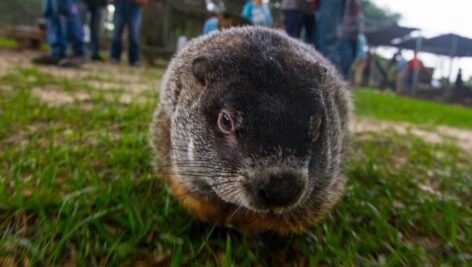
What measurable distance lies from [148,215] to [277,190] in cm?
78

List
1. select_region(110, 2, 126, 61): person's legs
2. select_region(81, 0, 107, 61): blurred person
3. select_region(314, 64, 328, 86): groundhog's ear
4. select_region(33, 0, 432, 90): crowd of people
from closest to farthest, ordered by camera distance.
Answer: select_region(314, 64, 328, 86): groundhog's ear → select_region(33, 0, 432, 90): crowd of people → select_region(81, 0, 107, 61): blurred person → select_region(110, 2, 126, 61): person's legs

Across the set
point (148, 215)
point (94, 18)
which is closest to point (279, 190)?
point (148, 215)

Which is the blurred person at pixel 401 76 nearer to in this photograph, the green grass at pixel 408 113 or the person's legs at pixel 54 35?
the green grass at pixel 408 113

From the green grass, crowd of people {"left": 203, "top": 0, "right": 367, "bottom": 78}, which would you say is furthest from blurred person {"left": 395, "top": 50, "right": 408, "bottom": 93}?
crowd of people {"left": 203, "top": 0, "right": 367, "bottom": 78}

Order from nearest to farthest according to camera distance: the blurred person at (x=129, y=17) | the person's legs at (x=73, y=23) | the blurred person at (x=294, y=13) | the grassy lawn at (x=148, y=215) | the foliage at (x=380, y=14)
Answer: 1. the grassy lawn at (x=148, y=215)
2. the blurred person at (x=294, y=13)
3. the person's legs at (x=73, y=23)
4. the blurred person at (x=129, y=17)
5. the foliage at (x=380, y=14)

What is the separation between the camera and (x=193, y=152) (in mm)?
1892

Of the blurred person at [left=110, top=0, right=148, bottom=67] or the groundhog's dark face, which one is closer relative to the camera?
the groundhog's dark face

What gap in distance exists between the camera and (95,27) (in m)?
10.2

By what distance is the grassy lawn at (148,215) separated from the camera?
1.60m

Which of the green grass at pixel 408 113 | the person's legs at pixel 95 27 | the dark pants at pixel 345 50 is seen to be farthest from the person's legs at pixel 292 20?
the person's legs at pixel 95 27

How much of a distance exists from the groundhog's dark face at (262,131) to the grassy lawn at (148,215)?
275 mm

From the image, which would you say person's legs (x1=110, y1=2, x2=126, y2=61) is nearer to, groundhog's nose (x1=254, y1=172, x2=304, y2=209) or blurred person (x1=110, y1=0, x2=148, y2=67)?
blurred person (x1=110, y1=0, x2=148, y2=67)

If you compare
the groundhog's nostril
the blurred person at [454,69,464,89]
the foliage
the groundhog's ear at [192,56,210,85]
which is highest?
the foliage

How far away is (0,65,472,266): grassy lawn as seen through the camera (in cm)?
160
